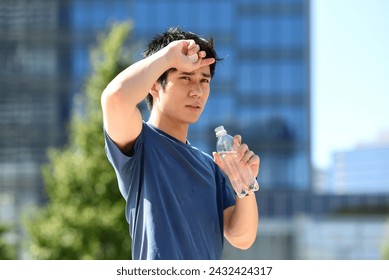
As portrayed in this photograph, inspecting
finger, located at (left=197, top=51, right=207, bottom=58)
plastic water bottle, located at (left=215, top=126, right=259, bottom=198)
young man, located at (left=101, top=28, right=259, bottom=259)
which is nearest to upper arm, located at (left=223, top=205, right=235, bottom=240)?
young man, located at (left=101, top=28, right=259, bottom=259)

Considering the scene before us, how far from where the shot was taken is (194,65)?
118 inches

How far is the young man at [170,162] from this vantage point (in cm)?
290

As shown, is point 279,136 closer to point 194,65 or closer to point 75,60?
point 75,60

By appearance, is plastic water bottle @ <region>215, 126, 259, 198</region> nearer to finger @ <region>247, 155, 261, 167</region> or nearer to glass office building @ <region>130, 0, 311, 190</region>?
finger @ <region>247, 155, 261, 167</region>

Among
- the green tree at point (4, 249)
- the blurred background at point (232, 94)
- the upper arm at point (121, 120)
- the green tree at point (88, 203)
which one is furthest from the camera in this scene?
the blurred background at point (232, 94)

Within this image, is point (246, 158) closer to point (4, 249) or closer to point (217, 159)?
point (217, 159)

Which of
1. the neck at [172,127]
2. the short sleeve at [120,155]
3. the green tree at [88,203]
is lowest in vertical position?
the green tree at [88,203]

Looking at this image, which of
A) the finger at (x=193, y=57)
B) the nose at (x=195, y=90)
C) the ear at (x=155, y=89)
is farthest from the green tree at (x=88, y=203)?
the finger at (x=193, y=57)

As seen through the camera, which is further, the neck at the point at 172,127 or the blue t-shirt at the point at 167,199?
the neck at the point at 172,127

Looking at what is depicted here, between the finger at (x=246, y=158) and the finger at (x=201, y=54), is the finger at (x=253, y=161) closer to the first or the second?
the finger at (x=246, y=158)

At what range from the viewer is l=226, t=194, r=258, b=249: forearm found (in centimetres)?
319

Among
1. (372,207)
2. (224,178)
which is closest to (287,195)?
(372,207)

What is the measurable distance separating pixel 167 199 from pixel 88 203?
38.6ft

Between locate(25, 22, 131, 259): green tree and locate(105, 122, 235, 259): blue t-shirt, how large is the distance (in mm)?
11076
